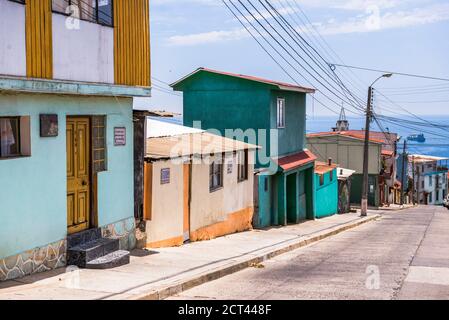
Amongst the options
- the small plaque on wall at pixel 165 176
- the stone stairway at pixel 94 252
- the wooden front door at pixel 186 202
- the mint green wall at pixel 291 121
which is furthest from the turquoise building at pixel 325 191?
the stone stairway at pixel 94 252

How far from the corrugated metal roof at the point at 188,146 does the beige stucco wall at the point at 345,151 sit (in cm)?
2841

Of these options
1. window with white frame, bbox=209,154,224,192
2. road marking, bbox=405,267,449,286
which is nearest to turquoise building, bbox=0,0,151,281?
window with white frame, bbox=209,154,224,192

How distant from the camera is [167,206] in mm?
14242

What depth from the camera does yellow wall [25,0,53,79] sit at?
934cm

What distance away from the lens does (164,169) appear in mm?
14031

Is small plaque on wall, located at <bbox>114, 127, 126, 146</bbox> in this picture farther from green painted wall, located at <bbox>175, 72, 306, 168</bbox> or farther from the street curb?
green painted wall, located at <bbox>175, 72, 306, 168</bbox>

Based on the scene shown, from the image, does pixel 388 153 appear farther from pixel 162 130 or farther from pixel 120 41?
pixel 120 41

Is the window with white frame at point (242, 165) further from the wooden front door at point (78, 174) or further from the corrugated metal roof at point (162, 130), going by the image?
the wooden front door at point (78, 174)

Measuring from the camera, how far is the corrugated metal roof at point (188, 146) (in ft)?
47.7

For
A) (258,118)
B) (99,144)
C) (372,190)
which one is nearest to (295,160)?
(258,118)

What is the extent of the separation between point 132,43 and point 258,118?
466 inches
